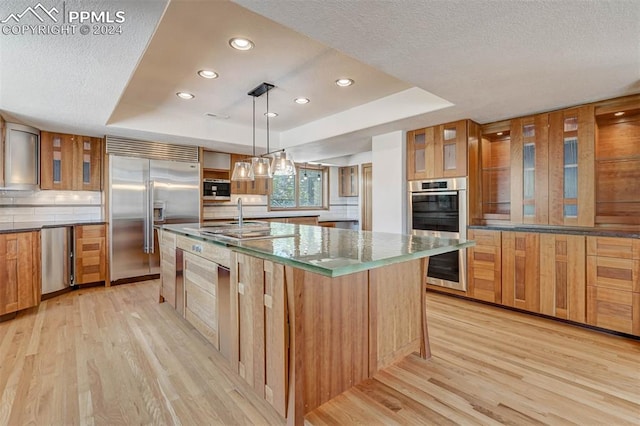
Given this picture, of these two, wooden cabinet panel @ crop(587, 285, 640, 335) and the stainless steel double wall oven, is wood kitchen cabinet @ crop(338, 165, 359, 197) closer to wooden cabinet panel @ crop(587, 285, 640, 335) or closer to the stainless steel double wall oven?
the stainless steel double wall oven

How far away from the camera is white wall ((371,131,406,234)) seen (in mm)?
4215

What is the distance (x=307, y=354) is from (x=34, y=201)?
4804 mm

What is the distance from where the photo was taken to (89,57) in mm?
2111

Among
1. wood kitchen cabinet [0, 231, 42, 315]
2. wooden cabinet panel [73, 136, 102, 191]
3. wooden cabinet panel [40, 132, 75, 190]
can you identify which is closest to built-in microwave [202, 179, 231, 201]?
wooden cabinet panel [73, 136, 102, 191]

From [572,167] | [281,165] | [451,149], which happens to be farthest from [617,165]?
[281,165]

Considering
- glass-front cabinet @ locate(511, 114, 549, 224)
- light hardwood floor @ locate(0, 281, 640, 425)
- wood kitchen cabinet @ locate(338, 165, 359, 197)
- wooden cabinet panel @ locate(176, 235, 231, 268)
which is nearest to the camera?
light hardwood floor @ locate(0, 281, 640, 425)

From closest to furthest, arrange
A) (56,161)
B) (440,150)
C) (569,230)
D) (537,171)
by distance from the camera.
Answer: (569,230)
(537,171)
(440,150)
(56,161)

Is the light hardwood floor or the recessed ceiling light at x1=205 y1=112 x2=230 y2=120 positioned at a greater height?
the recessed ceiling light at x1=205 y1=112 x2=230 y2=120

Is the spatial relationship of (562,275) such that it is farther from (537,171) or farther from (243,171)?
(243,171)

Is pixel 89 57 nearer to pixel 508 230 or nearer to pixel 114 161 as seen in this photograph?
pixel 114 161

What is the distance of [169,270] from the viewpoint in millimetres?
3303

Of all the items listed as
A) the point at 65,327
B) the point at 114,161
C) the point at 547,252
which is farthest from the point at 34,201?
the point at 547,252

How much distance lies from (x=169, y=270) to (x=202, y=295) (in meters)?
1.01

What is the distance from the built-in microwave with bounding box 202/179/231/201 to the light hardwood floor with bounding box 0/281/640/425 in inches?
105
